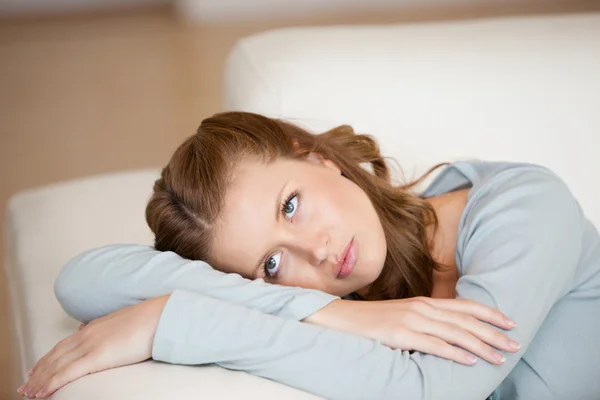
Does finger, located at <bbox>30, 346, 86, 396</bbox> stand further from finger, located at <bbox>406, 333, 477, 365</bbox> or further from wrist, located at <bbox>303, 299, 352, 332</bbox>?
finger, located at <bbox>406, 333, 477, 365</bbox>

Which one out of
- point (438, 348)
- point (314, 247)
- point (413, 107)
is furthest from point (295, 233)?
point (413, 107)

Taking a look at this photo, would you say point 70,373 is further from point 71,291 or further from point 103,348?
point 71,291

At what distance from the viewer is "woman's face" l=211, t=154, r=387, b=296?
131cm

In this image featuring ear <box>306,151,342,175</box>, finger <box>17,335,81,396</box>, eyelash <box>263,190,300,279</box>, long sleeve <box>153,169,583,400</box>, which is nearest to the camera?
long sleeve <box>153,169,583,400</box>

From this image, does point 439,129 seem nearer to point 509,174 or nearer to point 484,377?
point 509,174

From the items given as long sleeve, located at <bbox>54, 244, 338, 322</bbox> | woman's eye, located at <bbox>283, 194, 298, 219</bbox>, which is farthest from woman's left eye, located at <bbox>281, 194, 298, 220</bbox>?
long sleeve, located at <bbox>54, 244, 338, 322</bbox>

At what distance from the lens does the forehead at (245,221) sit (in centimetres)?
130

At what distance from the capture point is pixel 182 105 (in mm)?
4027

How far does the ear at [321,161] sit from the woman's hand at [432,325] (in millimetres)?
347

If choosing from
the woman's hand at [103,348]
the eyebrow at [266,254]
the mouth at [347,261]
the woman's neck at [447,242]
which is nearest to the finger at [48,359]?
the woman's hand at [103,348]

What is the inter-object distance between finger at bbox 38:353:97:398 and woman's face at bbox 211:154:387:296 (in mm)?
274

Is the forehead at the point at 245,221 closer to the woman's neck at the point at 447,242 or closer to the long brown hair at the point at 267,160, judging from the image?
the long brown hair at the point at 267,160

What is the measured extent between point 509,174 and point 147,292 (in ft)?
1.99

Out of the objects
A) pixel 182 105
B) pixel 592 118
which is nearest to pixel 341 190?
pixel 592 118
